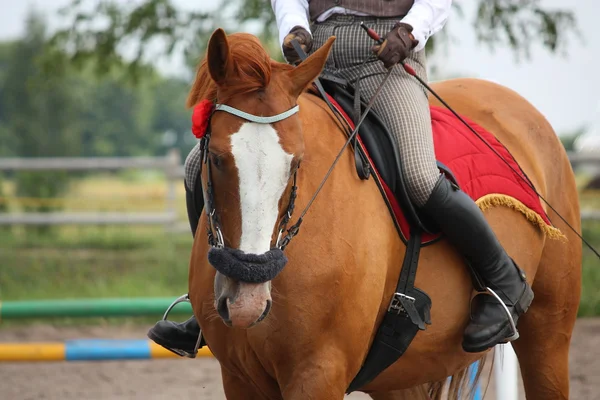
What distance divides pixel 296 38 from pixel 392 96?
0.45 metres

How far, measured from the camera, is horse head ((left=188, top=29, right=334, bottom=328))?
7.34 feet

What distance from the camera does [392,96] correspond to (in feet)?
10.1

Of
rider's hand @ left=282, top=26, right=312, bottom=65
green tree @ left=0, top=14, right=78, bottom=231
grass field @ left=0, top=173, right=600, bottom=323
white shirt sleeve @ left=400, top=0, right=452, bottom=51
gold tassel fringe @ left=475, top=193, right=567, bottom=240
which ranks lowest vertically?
green tree @ left=0, top=14, right=78, bottom=231

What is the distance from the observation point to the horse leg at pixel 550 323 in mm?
3748

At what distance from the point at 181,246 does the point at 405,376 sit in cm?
742

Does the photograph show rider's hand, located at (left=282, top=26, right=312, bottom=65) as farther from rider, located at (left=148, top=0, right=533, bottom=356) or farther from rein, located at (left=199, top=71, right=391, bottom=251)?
rein, located at (left=199, top=71, right=391, bottom=251)

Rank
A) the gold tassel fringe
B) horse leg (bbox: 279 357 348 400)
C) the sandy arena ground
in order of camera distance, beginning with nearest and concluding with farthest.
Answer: horse leg (bbox: 279 357 348 400) < the gold tassel fringe < the sandy arena ground

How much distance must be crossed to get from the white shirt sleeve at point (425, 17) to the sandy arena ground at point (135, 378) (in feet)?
10.7

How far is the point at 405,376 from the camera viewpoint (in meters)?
3.12

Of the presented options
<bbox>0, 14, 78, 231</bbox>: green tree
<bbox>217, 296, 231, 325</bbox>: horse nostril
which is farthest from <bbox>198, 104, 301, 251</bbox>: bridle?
<bbox>0, 14, 78, 231</bbox>: green tree

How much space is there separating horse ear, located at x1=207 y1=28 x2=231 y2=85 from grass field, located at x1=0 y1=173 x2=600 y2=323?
6.03m

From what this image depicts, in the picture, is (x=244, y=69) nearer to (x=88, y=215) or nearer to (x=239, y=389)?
(x=239, y=389)

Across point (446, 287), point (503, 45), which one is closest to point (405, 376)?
point (446, 287)

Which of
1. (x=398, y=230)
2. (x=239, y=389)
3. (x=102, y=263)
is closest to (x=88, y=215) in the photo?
(x=102, y=263)
